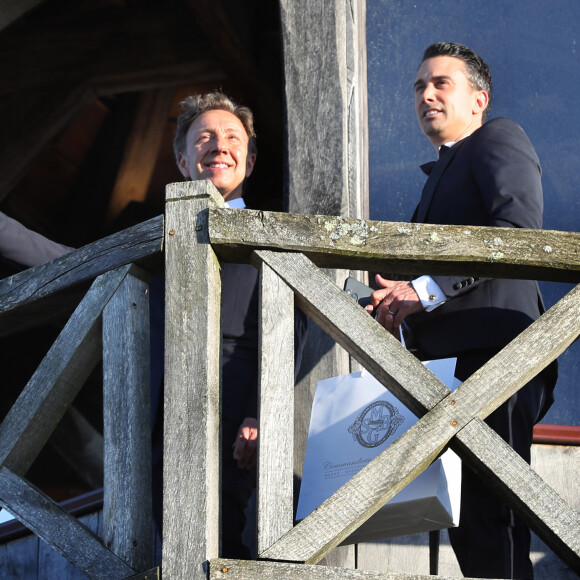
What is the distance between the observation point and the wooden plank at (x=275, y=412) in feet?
8.34

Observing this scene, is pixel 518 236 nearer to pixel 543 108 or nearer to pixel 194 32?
pixel 543 108

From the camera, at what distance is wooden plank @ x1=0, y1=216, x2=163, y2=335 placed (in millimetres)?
2885

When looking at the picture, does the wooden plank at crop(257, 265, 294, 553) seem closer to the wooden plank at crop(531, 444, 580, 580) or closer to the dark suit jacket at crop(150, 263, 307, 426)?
the dark suit jacket at crop(150, 263, 307, 426)

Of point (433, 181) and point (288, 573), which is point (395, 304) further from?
point (288, 573)

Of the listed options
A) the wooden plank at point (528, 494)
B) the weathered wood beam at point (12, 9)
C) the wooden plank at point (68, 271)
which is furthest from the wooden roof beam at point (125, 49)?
the wooden plank at point (528, 494)

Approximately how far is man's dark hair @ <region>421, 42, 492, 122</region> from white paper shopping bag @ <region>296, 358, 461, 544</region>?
1.25 metres

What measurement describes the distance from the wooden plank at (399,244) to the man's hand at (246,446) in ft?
2.11

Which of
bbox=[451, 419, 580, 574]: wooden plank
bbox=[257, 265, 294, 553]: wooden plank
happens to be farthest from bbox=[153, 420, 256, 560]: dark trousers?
bbox=[451, 419, 580, 574]: wooden plank

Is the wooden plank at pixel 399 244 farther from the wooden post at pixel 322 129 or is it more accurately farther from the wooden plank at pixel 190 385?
the wooden post at pixel 322 129

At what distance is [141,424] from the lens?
276 centimetres

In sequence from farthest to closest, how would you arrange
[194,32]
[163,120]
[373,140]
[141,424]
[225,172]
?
1. [163,120]
2. [194,32]
3. [373,140]
4. [225,172]
5. [141,424]

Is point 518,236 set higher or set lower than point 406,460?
higher

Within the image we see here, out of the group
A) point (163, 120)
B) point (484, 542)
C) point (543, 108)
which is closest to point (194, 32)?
point (163, 120)

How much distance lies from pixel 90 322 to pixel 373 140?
1907mm
